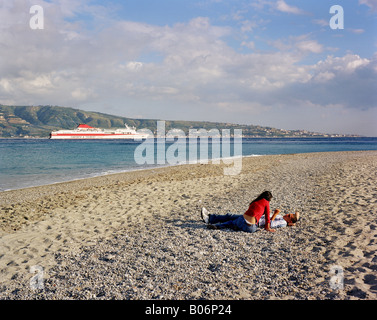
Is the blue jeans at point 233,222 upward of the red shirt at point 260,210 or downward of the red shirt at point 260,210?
downward

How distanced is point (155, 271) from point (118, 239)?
7.95 feet

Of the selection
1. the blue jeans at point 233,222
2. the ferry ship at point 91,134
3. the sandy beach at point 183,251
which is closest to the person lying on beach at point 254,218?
the blue jeans at point 233,222

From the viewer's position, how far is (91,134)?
129250mm

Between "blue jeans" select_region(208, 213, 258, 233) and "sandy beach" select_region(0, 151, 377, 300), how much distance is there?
26 centimetres

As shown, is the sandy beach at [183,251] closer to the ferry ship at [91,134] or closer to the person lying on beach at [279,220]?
the person lying on beach at [279,220]

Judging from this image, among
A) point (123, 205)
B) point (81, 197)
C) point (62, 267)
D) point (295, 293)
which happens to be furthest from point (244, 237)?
point (81, 197)

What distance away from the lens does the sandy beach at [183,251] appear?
188 inches

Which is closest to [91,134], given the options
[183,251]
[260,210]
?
[260,210]

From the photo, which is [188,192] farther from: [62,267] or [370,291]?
[370,291]

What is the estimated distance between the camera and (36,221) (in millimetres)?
9656

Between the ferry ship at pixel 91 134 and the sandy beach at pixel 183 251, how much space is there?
124m

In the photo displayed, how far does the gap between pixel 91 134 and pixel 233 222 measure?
13100 cm

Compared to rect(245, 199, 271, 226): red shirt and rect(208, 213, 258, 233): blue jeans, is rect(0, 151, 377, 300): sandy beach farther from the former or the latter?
rect(245, 199, 271, 226): red shirt

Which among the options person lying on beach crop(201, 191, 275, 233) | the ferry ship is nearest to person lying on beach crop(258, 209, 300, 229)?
person lying on beach crop(201, 191, 275, 233)
